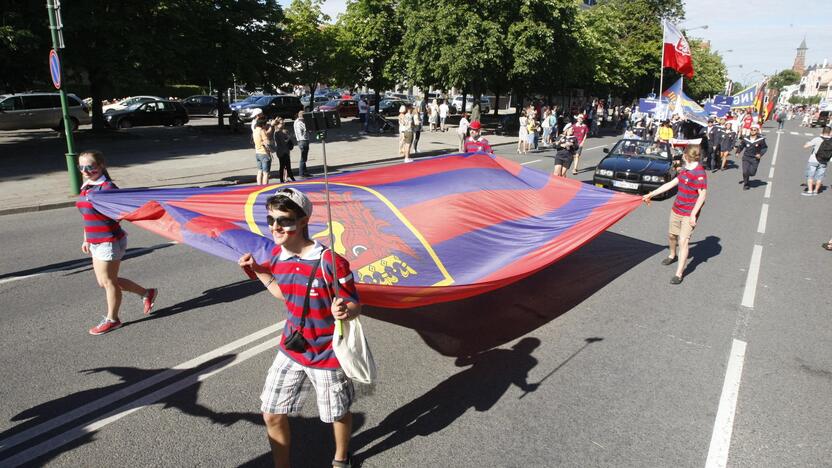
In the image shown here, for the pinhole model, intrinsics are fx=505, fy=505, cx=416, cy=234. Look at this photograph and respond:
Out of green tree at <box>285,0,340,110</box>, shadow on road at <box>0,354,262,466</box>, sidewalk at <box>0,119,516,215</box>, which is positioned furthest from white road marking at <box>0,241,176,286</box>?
green tree at <box>285,0,340,110</box>

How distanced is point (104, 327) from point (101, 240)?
906 millimetres

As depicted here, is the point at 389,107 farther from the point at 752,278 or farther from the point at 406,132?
the point at 752,278

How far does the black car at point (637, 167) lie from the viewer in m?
12.9

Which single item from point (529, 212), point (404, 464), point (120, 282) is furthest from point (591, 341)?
point (120, 282)

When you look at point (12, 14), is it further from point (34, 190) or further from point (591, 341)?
point (591, 341)

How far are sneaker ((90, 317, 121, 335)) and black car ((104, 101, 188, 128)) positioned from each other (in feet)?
81.4

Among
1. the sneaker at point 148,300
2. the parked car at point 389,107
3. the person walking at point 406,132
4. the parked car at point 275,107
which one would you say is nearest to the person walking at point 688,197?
the sneaker at point 148,300

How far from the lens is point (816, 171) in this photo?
14445 mm

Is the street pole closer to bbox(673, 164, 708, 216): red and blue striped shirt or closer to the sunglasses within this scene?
the sunglasses

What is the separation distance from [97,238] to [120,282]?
0.56 metres

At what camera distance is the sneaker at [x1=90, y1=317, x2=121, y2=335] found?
5.14 m

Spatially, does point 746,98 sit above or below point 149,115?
above

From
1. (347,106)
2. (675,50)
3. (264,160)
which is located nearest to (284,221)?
(264,160)

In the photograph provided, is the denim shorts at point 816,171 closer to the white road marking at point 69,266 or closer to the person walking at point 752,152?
the person walking at point 752,152
